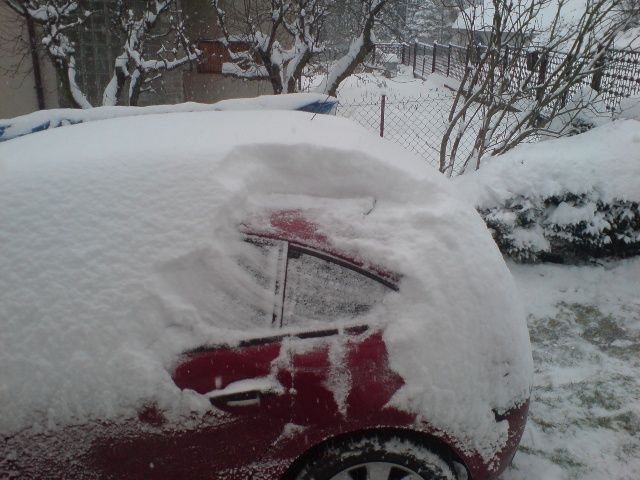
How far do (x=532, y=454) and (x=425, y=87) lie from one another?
54.3 feet

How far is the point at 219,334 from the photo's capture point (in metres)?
1.79

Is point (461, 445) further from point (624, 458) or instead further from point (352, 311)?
point (624, 458)

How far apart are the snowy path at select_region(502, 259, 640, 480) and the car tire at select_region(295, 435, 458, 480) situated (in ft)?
2.63

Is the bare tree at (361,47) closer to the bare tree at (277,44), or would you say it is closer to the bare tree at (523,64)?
the bare tree at (277,44)

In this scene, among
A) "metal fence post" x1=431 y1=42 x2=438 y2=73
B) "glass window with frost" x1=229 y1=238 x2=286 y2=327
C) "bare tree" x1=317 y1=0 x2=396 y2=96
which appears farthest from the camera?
"metal fence post" x1=431 y1=42 x2=438 y2=73

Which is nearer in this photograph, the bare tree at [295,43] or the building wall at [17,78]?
the bare tree at [295,43]

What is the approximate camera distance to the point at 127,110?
296 cm

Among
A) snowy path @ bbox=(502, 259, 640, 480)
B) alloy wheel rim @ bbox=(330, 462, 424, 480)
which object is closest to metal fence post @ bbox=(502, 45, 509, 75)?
snowy path @ bbox=(502, 259, 640, 480)

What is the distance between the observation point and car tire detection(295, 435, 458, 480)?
190cm

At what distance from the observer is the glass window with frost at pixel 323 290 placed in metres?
1.87

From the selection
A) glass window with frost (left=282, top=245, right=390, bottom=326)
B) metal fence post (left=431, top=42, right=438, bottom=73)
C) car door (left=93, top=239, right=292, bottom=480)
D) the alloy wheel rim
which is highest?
metal fence post (left=431, top=42, right=438, bottom=73)

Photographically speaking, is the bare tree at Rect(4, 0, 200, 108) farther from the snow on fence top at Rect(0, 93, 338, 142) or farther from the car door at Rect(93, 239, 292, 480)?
the car door at Rect(93, 239, 292, 480)

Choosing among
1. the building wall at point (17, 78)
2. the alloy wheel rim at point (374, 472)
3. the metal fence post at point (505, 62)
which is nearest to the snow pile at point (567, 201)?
the metal fence post at point (505, 62)

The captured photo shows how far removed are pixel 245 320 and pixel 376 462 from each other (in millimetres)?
700
